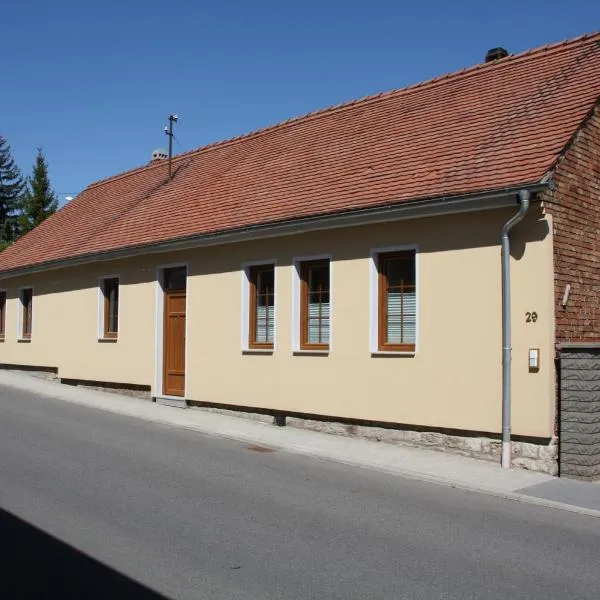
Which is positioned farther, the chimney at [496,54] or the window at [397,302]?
the chimney at [496,54]

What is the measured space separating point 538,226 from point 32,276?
49.9 feet

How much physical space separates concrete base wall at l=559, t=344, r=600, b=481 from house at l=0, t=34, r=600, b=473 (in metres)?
0.19

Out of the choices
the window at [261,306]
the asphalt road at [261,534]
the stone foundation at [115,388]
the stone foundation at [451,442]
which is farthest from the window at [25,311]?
the asphalt road at [261,534]

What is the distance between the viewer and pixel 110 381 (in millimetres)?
17109

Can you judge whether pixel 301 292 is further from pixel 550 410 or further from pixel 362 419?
pixel 550 410

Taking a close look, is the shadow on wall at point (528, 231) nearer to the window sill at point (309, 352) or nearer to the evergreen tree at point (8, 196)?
the window sill at point (309, 352)

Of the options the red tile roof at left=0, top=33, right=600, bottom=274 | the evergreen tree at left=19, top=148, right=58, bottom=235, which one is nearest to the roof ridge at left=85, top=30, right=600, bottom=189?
Result: the red tile roof at left=0, top=33, right=600, bottom=274

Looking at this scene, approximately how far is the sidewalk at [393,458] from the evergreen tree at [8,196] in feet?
156

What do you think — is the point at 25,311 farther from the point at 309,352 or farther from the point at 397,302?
the point at 397,302

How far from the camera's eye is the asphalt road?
518 cm

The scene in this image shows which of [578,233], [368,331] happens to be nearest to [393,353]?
[368,331]

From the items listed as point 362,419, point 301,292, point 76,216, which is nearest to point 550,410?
point 362,419

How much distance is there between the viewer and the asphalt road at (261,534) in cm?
518

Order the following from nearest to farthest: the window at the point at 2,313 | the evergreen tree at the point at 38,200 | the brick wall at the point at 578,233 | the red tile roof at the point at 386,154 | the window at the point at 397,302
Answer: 1. the brick wall at the point at 578,233
2. the red tile roof at the point at 386,154
3. the window at the point at 397,302
4. the window at the point at 2,313
5. the evergreen tree at the point at 38,200
